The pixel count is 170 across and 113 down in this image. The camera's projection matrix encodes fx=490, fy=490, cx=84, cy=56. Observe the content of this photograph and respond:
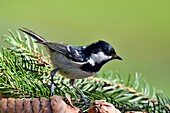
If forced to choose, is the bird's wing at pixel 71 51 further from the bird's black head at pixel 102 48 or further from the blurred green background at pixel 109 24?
the blurred green background at pixel 109 24

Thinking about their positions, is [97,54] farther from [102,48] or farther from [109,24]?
[109,24]

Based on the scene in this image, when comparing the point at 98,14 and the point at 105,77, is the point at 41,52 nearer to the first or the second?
the point at 105,77

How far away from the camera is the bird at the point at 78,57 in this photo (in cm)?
146

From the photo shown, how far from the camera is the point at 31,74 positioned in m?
1.29

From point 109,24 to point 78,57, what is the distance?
4.62 meters

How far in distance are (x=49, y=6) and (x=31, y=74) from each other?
5.09 m

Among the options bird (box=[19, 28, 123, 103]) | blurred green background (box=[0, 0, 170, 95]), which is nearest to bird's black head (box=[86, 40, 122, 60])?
bird (box=[19, 28, 123, 103])

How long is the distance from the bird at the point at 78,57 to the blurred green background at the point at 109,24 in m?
3.20

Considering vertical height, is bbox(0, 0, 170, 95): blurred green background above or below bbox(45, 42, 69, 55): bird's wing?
above

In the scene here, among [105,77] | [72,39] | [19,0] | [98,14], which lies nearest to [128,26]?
[98,14]

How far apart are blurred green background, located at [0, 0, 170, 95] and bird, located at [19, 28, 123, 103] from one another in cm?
320

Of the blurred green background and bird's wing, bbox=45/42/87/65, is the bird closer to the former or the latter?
bird's wing, bbox=45/42/87/65

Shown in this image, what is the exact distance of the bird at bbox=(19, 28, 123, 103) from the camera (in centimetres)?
146

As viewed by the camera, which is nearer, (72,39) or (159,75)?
(159,75)
